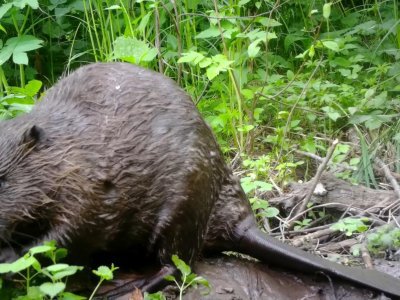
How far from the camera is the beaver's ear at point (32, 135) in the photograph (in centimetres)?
236

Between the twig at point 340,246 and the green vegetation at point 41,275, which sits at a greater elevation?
the green vegetation at point 41,275

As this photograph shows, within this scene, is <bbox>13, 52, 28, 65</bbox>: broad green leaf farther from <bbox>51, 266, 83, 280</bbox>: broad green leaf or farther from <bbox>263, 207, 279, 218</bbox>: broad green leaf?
<bbox>51, 266, 83, 280</bbox>: broad green leaf

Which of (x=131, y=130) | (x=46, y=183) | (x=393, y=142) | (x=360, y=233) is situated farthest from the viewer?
(x=393, y=142)

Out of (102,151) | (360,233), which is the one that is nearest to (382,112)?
(360,233)

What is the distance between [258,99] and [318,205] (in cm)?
85

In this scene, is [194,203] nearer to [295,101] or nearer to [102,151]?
[102,151]

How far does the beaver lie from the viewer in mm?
2332

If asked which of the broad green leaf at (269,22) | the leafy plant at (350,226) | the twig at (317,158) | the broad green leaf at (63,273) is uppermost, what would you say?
the broad green leaf at (269,22)

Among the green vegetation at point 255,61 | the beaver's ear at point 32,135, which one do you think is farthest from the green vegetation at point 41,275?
the green vegetation at point 255,61

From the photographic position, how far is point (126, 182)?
2.45 m

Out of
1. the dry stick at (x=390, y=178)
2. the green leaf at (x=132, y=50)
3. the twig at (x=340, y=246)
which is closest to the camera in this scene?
the twig at (x=340, y=246)

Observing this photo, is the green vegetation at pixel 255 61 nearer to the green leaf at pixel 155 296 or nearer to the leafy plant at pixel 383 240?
the leafy plant at pixel 383 240

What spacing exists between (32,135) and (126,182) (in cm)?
31

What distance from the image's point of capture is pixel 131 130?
2.52 metres
